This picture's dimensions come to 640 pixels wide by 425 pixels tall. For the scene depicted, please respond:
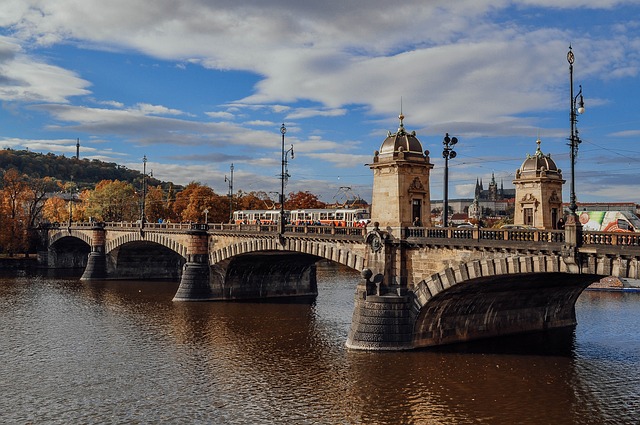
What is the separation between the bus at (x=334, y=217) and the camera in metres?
67.1

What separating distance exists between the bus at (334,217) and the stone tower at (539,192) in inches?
935

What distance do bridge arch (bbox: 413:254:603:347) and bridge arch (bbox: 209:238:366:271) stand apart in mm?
6103

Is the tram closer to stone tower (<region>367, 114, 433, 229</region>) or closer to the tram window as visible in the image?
the tram window

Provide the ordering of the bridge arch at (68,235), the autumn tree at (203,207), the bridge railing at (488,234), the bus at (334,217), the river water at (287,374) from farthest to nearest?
the autumn tree at (203,207) → the bridge arch at (68,235) → the bus at (334,217) → the bridge railing at (488,234) → the river water at (287,374)

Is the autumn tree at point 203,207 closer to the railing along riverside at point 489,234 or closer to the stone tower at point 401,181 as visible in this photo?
the railing along riverside at point 489,234

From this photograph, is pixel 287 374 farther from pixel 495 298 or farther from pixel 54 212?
pixel 54 212

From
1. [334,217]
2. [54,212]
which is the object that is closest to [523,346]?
[334,217]

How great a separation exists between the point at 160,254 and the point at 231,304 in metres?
29.4

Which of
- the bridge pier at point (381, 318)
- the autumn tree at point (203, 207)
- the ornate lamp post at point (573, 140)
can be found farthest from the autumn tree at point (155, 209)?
the ornate lamp post at point (573, 140)

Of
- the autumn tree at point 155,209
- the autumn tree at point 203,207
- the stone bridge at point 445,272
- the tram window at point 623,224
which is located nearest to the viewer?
the stone bridge at point 445,272

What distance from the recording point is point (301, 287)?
198 feet

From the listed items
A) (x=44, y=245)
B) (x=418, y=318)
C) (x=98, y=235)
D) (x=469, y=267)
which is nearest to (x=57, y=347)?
(x=418, y=318)

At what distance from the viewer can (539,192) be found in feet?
136

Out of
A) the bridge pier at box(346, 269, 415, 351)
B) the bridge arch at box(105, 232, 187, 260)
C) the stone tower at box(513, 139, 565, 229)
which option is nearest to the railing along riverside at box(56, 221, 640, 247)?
the bridge pier at box(346, 269, 415, 351)
